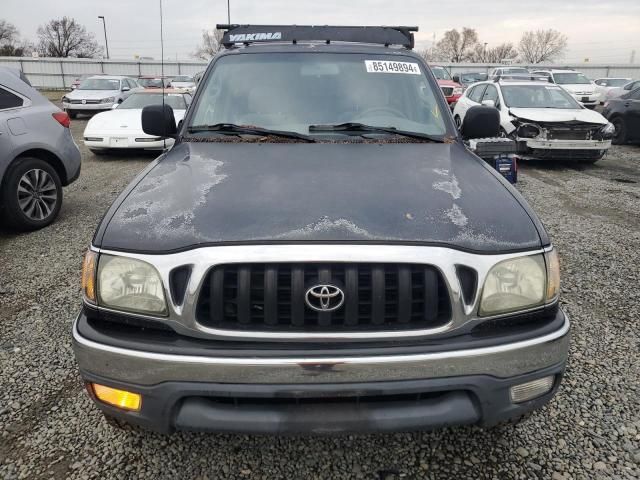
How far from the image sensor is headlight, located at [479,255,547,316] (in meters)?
1.82

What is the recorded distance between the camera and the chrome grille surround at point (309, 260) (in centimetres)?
173

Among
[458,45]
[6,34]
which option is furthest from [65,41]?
[458,45]

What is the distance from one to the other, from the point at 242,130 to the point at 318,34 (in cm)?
136

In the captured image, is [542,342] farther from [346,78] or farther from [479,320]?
[346,78]

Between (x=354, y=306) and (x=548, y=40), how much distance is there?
88093 millimetres

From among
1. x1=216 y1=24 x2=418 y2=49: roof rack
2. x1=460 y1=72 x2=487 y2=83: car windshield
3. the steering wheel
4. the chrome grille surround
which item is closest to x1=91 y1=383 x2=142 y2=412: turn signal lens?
the chrome grille surround

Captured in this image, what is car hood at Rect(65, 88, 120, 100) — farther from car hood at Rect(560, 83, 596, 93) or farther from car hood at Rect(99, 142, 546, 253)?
car hood at Rect(560, 83, 596, 93)

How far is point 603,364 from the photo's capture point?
2.98 metres

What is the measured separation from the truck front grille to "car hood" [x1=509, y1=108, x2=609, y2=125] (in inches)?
338

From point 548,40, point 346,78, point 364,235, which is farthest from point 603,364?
point 548,40

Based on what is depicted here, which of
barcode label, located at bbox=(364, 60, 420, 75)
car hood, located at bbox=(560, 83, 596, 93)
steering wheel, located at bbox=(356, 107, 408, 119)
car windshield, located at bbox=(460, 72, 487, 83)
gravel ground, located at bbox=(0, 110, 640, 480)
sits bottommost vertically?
gravel ground, located at bbox=(0, 110, 640, 480)

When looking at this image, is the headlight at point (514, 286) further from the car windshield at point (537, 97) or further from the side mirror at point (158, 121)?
the car windshield at point (537, 97)

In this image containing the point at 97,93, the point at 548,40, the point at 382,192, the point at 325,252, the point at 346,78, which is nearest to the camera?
the point at 325,252

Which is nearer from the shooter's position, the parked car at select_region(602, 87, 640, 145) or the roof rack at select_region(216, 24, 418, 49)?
the roof rack at select_region(216, 24, 418, 49)
